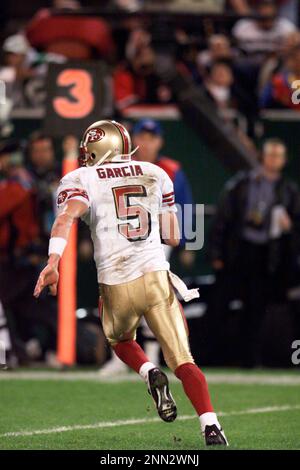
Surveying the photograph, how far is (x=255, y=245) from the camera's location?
12.1m

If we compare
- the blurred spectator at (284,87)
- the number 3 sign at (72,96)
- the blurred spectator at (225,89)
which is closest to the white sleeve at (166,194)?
the number 3 sign at (72,96)

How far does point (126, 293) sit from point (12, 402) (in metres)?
2.51

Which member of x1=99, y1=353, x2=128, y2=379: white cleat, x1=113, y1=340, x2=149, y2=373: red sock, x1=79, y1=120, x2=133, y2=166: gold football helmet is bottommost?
x1=99, y1=353, x2=128, y2=379: white cleat

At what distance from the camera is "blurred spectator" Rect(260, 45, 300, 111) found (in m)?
13.0

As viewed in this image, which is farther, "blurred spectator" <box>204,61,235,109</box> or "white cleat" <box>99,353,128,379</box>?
"blurred spectator" <box>204,61,235,109</box>

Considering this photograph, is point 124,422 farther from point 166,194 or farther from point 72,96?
point 72,96

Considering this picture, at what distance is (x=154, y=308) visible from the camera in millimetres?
6988

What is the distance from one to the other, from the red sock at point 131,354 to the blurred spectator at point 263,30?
685cm

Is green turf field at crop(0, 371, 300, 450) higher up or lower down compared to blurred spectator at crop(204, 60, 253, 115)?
lower down

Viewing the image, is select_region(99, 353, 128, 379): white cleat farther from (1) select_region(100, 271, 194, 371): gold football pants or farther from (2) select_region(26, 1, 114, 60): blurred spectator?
(1) select_region(100, 271, 194, 371): gold football pants

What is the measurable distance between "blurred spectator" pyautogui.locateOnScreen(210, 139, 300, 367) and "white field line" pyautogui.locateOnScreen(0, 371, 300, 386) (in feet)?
2.42

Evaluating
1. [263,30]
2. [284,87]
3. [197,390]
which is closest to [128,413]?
[197,390]

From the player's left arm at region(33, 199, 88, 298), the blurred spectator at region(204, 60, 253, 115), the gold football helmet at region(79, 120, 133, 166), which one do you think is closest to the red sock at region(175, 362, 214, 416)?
the player's left arm at region(33, 199, 88, 298)

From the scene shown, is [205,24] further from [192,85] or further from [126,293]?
[126,293]
